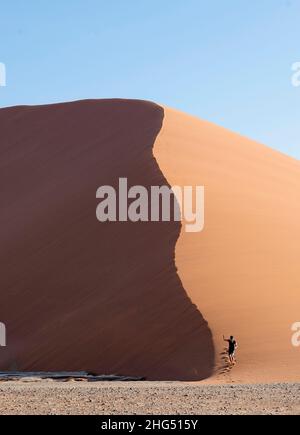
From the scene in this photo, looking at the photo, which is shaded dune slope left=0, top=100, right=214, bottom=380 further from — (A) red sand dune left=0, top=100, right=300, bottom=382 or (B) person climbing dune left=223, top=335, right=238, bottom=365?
(B) person climbing dune left=223, top=335, right=238, bottom=365

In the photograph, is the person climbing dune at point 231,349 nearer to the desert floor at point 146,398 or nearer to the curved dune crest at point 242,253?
the curved dune crest at point 242,253

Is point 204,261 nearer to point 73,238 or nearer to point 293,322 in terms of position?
point 293,322

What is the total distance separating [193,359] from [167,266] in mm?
2892

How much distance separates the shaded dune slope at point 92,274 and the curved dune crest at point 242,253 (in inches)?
19.4

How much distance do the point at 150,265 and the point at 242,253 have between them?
7.80 feet

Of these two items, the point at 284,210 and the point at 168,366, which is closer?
the point at 168,366

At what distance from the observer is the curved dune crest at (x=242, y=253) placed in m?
18.5

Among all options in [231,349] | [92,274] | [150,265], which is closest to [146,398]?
[231,349]

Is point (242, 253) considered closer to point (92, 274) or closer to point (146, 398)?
point (92, 274)

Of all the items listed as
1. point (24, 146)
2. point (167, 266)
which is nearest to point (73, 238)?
point (167, 266)

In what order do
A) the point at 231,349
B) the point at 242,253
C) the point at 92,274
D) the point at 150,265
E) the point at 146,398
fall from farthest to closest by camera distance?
1. the point at 92,274
2. the point at 242,253
3. the point at 150,265
4. the point at 231,349
5. the point at 146,398

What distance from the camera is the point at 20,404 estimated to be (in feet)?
40.8

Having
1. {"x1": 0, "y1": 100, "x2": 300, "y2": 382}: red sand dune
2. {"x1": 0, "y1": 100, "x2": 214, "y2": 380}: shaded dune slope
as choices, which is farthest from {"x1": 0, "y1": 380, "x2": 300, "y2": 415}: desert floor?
{"x1": 0, "y1": 100, "x2": 300, "y2": 382}: red sand dune

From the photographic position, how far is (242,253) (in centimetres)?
2103
